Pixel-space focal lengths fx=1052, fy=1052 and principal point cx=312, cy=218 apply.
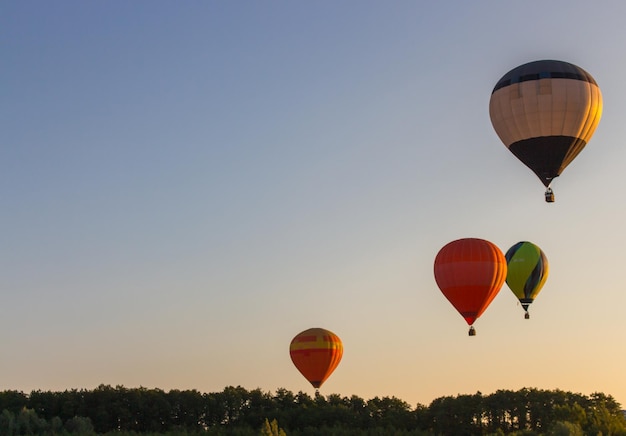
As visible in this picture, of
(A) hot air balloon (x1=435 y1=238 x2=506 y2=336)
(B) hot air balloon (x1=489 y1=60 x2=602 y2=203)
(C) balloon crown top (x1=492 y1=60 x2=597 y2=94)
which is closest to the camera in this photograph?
(B) hot air balloon (x1=489 y1=60 x2=602 y2=203)

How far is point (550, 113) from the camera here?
63.5 metres

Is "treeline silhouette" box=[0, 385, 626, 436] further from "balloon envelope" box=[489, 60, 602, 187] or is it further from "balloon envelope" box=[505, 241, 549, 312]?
"balloon envelope" box=[489, 60, 602, 187]

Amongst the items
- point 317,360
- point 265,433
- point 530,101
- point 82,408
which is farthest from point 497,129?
point 82,408

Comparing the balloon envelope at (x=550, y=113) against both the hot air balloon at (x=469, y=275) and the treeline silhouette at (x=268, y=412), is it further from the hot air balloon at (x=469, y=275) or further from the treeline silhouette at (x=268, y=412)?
the treeline silhouette at (x=268, y=412)

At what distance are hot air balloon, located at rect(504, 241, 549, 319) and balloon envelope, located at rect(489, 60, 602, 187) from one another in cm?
2410

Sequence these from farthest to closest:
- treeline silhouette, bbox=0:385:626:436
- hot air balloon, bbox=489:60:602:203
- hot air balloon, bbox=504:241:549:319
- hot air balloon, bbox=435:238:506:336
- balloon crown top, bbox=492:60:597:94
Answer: treeline silhouette, bbox=0:385:626:436 → hot air balloon, bbox=504:241:549:319 → hot air balloon, bbox=435:238:506:336 → balloon crown top, bbox=492:60:597:94 → hot air balloon, bbox=489:60:602:203

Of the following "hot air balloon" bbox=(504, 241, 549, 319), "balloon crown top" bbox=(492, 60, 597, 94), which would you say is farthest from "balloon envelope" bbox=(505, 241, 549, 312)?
"balloon crown top" bbox=(492, 60, 597, 94)

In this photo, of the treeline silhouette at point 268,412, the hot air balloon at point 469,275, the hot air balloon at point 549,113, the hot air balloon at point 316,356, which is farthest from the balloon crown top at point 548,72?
the hot air balloon at point 316,356

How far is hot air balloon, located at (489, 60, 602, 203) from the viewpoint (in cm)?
6359

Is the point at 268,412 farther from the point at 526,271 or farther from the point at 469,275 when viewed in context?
the point at 469,275

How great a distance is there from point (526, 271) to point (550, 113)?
27623 mm

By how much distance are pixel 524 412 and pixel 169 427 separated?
36.5 metres

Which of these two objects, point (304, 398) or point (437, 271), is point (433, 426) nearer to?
point (304, 398)

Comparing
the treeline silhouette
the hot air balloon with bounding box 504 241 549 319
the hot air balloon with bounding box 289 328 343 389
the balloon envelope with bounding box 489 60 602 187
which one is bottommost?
the treeline silhouette
